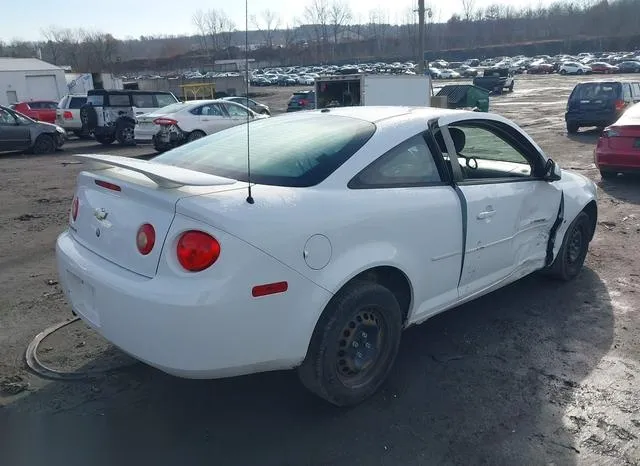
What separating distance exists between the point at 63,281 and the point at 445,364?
2419 mm

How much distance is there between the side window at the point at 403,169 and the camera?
127 inches

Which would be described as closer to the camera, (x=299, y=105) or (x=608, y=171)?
(x=608, y=171)

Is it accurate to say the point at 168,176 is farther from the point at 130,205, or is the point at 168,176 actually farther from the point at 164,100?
the point at 164,100

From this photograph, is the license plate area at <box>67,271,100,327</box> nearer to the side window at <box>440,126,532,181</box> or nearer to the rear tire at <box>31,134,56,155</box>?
the side window at <box>440,126,532,181</box>

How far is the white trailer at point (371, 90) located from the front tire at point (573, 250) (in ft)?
43.6

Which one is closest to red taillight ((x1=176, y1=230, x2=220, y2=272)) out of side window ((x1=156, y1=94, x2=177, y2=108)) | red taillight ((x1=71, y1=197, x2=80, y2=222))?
red taillight ((x1=71, y1=197, x2=80, y2=222))

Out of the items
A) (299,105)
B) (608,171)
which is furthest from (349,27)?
(608,171)

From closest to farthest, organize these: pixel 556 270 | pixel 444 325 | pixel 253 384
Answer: pixel 253 384, pixel 444 325, pixel 556 270

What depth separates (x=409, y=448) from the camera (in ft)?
9.46

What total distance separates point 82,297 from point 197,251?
95 cm

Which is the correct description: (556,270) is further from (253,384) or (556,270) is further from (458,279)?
(253,384)

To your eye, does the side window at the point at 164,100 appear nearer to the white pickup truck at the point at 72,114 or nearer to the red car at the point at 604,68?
the white pickup truck at the point at 72,114

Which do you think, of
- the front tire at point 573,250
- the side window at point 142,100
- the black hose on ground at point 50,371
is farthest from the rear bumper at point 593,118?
the black hose on ground at point 50,371

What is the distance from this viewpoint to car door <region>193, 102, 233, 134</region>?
1566 centimetres
